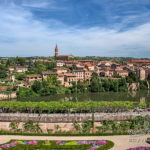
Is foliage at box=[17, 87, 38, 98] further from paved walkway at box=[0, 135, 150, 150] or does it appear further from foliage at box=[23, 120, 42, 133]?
paved walkway at box=[0, 135, 150, 150]

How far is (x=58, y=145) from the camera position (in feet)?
51.8

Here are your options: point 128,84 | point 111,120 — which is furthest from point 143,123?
point 128,84

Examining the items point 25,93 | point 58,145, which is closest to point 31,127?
point 58,145

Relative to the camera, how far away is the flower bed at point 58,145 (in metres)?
15.3

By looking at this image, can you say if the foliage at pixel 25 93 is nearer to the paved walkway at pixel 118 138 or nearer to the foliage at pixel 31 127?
the foliage at pixel 31 127

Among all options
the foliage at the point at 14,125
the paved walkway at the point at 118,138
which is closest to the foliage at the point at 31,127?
the foliage at the point at 14,125

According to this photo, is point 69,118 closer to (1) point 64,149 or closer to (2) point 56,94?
(1) point 64,149

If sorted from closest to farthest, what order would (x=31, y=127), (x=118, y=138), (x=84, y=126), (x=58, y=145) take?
(x=58, y=145) < (x=118, y=138) < (x=84, y=126) < (x=31, y=127)

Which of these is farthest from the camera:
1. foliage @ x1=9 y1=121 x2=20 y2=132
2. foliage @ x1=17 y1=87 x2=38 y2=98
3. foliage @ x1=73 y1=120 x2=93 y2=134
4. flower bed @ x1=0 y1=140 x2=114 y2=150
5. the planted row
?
foliage @ x1=17 y1=87 x2=38 y2=98

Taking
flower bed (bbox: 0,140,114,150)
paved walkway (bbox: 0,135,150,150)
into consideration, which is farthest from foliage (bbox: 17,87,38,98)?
flower bed (bbox: 0,140,114,150)

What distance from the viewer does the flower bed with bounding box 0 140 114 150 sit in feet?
50.2

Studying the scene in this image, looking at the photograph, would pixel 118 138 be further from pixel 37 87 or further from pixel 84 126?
pixel 37 87

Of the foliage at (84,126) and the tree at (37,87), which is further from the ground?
the tree at (37,87)

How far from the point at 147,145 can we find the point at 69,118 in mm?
8474
